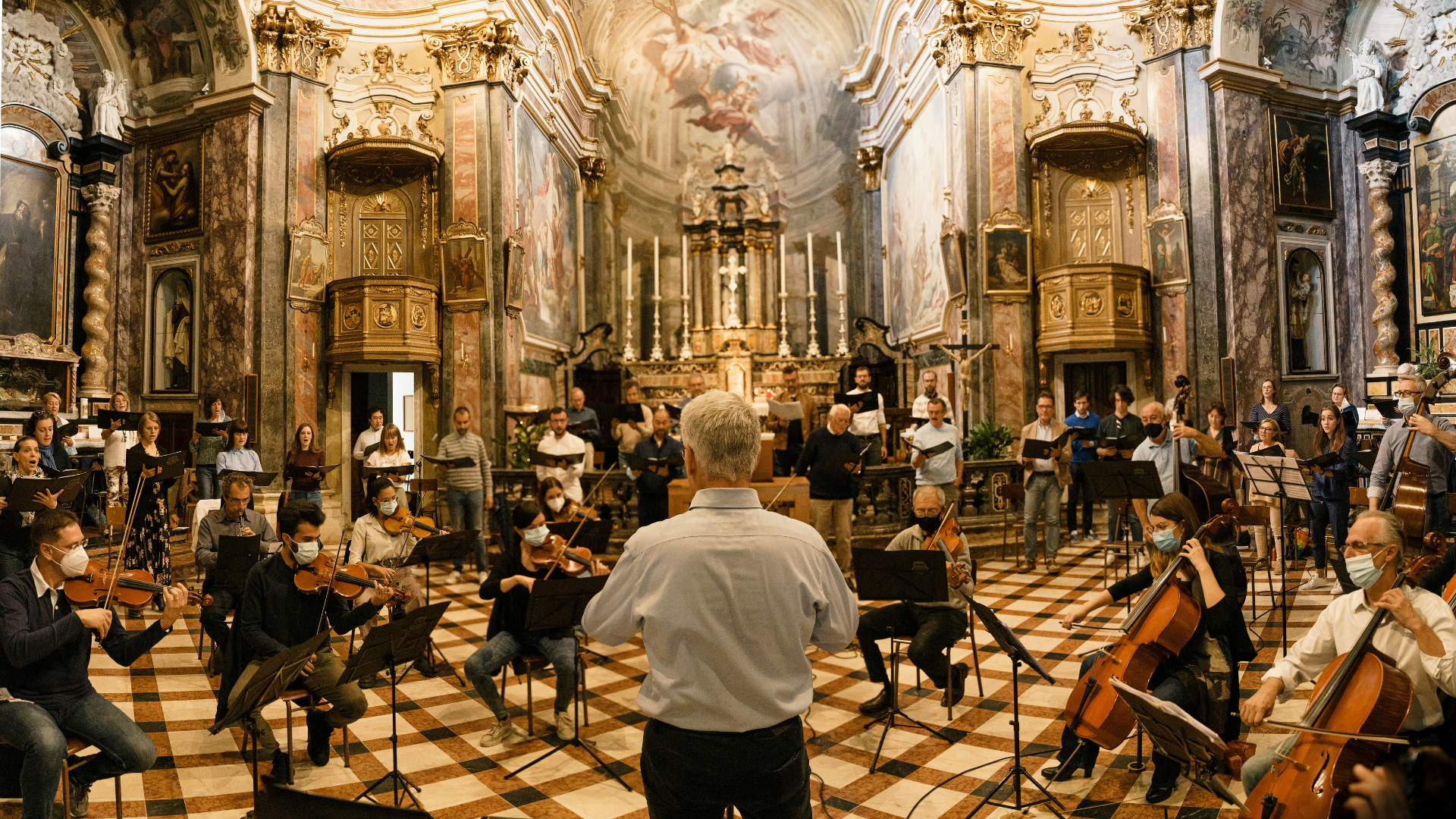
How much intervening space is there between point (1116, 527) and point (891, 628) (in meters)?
4.89

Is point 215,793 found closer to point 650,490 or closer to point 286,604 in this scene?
point 286,604

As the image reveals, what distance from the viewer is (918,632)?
4.99 metres

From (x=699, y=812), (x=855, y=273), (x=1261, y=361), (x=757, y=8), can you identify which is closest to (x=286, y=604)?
(x=699, y=812)

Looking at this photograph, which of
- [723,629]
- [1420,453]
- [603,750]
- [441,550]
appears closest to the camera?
[723,629]

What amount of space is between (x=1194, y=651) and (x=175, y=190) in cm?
1486

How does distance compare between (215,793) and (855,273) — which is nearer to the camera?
(215,793)

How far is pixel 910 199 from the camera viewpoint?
15.8 meters

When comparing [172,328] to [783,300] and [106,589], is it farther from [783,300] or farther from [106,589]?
[783,300]

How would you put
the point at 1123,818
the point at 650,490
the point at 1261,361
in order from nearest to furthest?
the point at 1123,818 < the point at 650,490 < the point at 1261,361

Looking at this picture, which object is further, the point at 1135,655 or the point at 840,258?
the point at 840,258

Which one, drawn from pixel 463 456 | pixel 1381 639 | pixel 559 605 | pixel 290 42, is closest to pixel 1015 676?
pixel 1381 639

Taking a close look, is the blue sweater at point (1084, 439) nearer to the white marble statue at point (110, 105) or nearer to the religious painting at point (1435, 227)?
the religious painting at point (1435, 227)

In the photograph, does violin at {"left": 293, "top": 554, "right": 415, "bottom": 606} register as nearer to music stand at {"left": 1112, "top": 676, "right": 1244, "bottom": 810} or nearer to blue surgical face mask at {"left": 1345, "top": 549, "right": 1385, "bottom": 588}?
music stand at {"left": 1112, "top": 676, "right": 1244, "bottom": 810}

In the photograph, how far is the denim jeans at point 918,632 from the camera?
4879 mm
